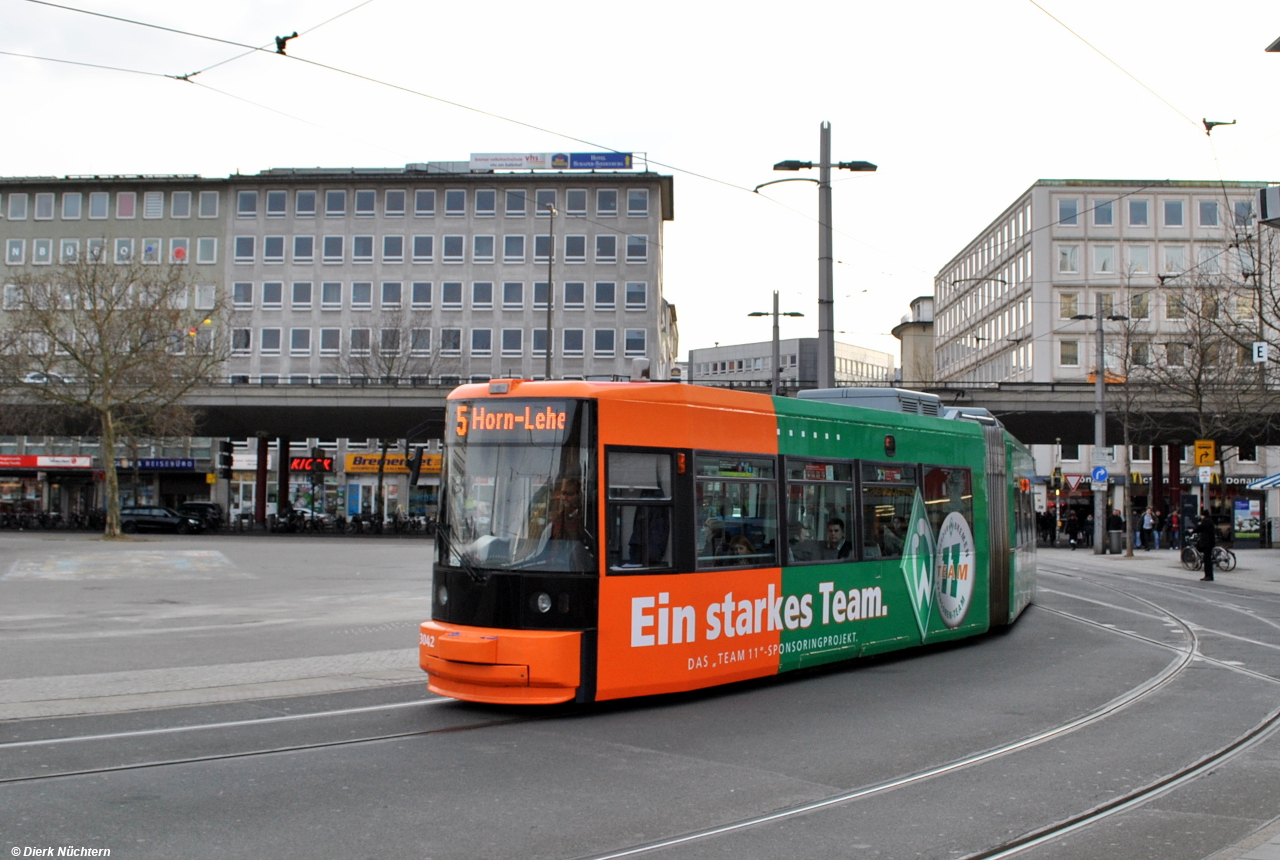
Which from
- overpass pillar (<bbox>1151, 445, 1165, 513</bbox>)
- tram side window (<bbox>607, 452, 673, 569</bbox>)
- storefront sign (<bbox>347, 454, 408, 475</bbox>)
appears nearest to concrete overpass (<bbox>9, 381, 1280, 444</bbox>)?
overpass pillar (<bbox>1151, 445, 1165, 513</bbox>)

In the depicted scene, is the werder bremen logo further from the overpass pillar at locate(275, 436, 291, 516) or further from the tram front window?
the overpass pillar at locate(275, 436, 291, 516)

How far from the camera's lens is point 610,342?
2854 inches

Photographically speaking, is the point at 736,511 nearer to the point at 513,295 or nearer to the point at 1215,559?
the point at 1215,559

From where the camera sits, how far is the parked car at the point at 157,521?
52.6 metres

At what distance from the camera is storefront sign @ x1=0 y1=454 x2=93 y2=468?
68.8 meters

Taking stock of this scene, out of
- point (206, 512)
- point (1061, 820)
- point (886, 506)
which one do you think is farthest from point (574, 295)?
point (1061, 820)

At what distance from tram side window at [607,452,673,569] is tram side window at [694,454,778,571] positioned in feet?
1.30

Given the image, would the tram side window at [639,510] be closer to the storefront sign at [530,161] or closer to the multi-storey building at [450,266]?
the multi-storey building at [450,266]

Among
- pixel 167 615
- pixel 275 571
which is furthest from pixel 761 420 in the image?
pixel 275 571

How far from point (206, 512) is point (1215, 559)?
42985mm

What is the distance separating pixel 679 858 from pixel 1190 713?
19.5ft

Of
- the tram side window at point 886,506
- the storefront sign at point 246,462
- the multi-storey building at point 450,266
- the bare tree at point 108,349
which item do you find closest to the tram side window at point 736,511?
the tram side window at point 886,506

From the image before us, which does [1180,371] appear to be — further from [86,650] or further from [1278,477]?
[86,650]

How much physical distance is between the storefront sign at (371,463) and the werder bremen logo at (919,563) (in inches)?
2298
